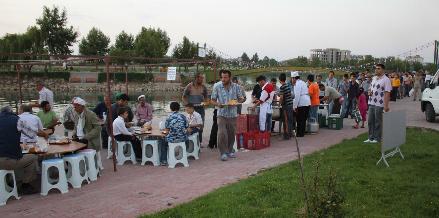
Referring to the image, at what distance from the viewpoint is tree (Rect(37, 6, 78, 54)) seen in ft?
178

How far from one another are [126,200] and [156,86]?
160ft

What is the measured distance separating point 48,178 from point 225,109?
3.81 metres

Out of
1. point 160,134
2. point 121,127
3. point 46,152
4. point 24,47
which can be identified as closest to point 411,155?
point 160,134

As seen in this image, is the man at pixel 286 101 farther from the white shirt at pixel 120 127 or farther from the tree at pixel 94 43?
the tree at pixel 94 43

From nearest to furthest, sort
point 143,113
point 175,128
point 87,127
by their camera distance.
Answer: point 87,127 → point 175,128 → point 143,113

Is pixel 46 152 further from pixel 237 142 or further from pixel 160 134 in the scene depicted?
pixel 237 142

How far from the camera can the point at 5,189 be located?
21.6ft

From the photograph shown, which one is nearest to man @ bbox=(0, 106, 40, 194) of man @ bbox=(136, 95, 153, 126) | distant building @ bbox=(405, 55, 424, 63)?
man @ bbox=(136, 95, 153, 126)

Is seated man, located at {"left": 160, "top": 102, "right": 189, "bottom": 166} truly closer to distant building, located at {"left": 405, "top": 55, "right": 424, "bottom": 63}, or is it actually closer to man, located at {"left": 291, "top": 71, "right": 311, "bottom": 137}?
man, located at {"left": 291, "top": 71, "right": 311, "bottom": 137}

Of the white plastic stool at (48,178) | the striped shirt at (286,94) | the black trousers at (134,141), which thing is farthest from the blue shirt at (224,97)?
the white plastic stool at (48,178)

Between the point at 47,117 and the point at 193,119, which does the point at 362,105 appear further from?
the point at 47,117

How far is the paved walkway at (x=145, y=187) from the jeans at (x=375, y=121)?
1143 millimetres

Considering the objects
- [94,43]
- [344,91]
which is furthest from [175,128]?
[94,43]

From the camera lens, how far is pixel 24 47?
184ft
